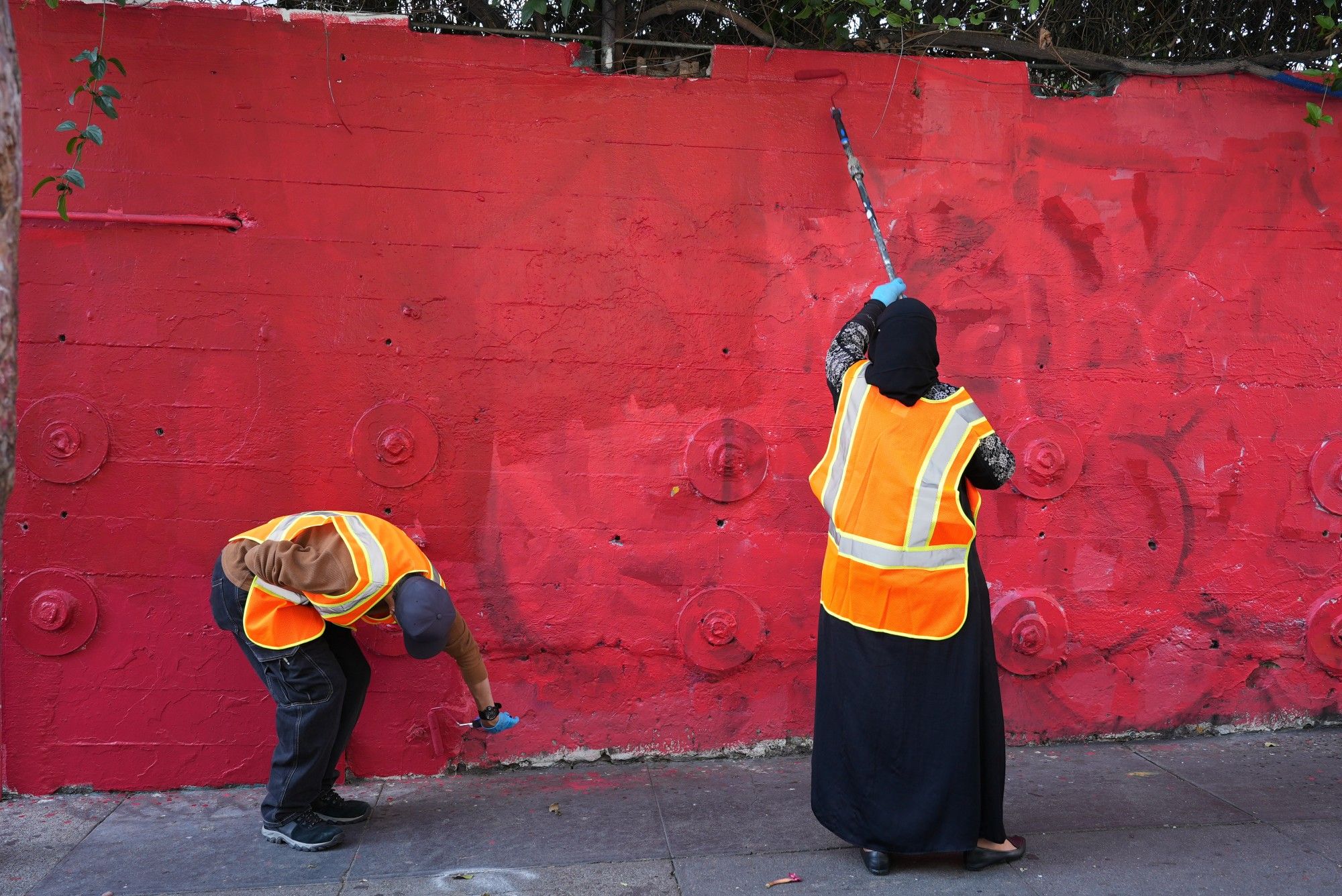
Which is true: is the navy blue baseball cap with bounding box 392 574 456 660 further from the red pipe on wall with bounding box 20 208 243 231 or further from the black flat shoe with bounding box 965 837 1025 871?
the black flat shoe with bounding box 965 837 1025 871

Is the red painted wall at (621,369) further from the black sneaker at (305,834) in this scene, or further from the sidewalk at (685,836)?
the black sneaker at (305,834)

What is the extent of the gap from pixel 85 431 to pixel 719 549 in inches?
95.2

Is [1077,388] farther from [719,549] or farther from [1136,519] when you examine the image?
[719,549]

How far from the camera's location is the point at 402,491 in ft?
12.9

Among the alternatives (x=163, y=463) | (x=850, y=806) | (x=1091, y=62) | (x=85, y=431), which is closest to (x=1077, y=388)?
(x=1091, y=62)

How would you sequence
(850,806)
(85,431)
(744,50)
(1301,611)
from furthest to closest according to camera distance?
1. (1301,611)
2. (744,50)
3. (85,431)
4. (850,806)

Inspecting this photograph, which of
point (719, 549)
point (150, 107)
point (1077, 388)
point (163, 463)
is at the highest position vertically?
point (150, 107)

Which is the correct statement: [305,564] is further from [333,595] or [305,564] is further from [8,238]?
[8,238]

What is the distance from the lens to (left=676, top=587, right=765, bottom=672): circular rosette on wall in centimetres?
407

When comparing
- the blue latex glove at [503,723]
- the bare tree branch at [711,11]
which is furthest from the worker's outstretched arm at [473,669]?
the bare tree branch at [711,11]

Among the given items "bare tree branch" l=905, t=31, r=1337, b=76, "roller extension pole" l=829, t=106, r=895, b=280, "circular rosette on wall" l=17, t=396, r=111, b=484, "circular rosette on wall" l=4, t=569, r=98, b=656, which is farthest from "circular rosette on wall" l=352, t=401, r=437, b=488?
"bare tree branch" l=905, t=31, r=1337, b=76

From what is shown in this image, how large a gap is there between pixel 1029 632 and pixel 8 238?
3.72 metres

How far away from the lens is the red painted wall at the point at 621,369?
378 centimetres

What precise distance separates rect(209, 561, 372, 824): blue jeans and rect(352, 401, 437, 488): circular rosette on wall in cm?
66
